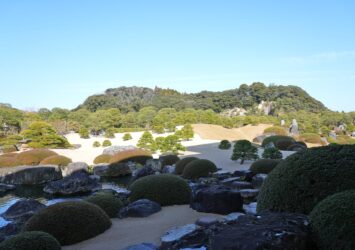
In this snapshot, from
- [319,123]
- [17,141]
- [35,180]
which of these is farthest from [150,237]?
[319,123]

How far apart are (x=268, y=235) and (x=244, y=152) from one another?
1475cm

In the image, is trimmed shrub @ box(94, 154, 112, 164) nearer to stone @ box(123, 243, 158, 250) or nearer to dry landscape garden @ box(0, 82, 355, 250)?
dry landscape garden @ box(0, 82, 355, 250)

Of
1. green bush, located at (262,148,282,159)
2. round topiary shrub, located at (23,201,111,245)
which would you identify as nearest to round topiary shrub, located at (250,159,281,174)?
green bush, located at (262,148,282,159)

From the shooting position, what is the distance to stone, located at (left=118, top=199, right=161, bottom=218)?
8.18 metres

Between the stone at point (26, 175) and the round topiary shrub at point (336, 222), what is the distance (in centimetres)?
1513

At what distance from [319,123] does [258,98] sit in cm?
2104

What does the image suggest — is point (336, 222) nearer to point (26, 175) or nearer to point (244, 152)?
point (244, 152)

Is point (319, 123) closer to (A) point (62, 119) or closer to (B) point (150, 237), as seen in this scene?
(A) point (62, 119)

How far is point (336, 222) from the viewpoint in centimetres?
379

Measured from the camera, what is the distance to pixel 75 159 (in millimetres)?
23688

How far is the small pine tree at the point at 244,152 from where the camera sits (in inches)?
712

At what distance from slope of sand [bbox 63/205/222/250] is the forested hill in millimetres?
56330

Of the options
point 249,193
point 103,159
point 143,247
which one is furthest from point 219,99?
point 143,247

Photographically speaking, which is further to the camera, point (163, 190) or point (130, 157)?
point (130, 157)
